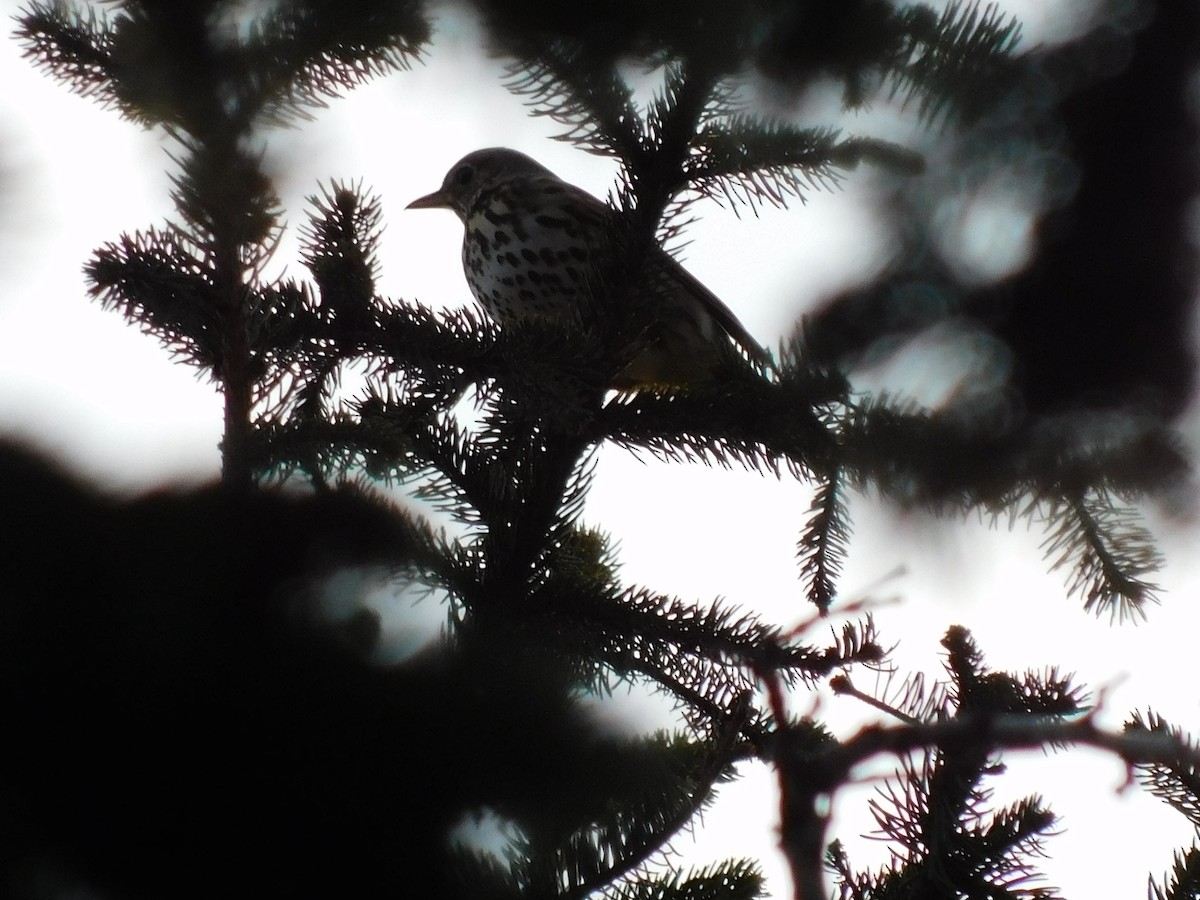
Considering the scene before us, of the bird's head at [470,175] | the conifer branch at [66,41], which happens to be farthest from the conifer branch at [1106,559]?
the bird's head at [470,175]

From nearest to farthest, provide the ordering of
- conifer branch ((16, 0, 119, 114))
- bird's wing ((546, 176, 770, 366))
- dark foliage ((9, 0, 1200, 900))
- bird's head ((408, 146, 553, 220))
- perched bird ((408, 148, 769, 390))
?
dark foliage ((9, 0, 1200, 900)), conifer branch ((16, 0, 119, 114)), perched bird ((408, 148, 769, 390)), bird's wing ((546, 176, 770, 366)), bird's head ((408, 146, 553, 220))

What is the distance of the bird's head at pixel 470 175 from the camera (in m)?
3.36

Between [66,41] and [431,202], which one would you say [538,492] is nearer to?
[66,41]

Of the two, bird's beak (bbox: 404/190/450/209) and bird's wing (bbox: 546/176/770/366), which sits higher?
bird's beak (bbox: 404/190/450/209)

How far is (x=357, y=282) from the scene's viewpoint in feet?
4.23

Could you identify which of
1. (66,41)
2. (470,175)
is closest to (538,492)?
(66,41)

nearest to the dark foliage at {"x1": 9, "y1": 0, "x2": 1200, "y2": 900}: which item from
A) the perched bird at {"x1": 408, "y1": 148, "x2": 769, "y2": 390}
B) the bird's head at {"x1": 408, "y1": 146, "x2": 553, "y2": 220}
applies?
the perched bird at {"x1": 408, "y1": 148, "x2": 769, "y2": 390}

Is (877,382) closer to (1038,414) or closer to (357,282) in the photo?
(1038,414)

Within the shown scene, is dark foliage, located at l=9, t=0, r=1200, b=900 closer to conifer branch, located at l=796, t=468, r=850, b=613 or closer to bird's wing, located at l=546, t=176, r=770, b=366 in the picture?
conifer branch, located at l=796, t=468, r=850, b=613

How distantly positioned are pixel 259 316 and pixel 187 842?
739 mm

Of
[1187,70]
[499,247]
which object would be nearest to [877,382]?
[1187,70]

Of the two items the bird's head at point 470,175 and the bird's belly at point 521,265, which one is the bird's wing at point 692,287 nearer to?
the bird's belly at point 521,265

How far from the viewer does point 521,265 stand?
2.64 meters

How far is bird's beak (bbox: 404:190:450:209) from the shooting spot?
345cm
